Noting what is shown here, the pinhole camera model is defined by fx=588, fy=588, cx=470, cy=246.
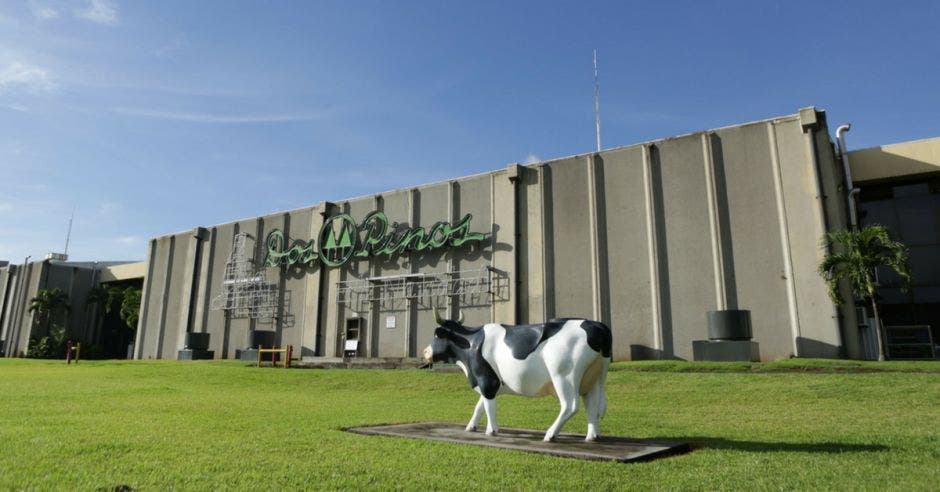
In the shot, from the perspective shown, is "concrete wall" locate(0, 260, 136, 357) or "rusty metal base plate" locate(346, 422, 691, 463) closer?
"rusty metal base plate" locate(346, 422, 691, 463)

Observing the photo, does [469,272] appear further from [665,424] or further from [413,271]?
[665,424]

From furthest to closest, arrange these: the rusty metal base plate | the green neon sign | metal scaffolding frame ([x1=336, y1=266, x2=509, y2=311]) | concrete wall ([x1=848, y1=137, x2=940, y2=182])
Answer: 1. the green neon sign
2. metal scaffolding frame ([x1=336, y1=266, x2=509, y2=311])
3. concrete wall ([x1=848, y1=137, x2=940, y2=182])
4. the rusty metal base plate

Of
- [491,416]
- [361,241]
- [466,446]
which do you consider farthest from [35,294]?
[466,446]

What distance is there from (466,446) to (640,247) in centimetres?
2267

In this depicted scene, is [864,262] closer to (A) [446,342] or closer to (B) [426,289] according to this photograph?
(A) [446,342]

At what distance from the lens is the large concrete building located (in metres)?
25.4

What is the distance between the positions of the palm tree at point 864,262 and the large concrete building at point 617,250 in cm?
94

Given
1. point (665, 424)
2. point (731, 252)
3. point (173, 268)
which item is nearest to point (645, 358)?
point (731, 252)

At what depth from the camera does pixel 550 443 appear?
789 centimetres

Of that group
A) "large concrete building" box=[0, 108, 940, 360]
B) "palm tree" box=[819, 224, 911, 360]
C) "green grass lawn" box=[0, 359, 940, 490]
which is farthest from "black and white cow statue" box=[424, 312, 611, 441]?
"large concrete building" box=[0, 108, 940, 360]

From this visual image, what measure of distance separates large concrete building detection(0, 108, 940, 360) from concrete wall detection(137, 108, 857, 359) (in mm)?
65

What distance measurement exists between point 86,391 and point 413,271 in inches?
807

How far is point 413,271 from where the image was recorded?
3544 cm

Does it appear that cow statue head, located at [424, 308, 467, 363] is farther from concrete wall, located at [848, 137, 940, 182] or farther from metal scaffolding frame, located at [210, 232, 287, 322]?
metal scaffolding frame, located at [210, 232, 287, 322]
